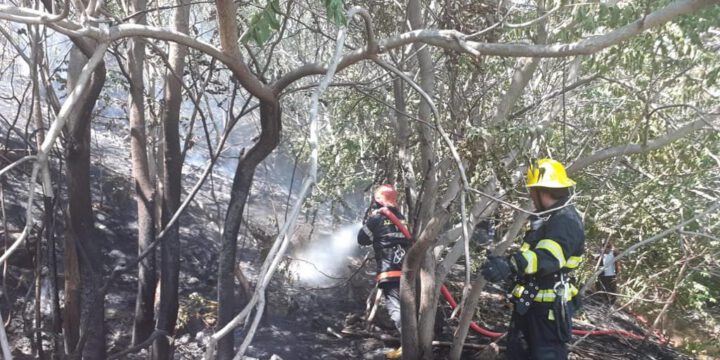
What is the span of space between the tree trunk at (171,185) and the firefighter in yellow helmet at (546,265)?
234 centimetres

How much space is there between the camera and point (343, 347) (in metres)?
5.57

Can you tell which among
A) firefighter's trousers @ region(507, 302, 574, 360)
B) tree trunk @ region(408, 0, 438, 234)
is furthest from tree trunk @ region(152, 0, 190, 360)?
firefighter's trousers @ region(507, 302, 574, 360)

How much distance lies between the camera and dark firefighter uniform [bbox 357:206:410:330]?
551 cm

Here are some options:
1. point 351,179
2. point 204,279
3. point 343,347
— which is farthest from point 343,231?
point 343,347

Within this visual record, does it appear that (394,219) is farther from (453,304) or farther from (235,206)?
(235,206)

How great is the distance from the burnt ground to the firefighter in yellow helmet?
1065 mm

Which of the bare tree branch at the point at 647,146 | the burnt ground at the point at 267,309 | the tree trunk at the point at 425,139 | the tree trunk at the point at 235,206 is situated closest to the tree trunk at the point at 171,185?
the burnt ground at the point at 267,309

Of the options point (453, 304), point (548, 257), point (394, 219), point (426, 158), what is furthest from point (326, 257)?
point (548, 257)

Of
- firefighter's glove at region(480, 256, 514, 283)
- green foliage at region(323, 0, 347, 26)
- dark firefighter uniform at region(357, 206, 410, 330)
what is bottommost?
firefighter's glove at region(480, 256, 514, 283)

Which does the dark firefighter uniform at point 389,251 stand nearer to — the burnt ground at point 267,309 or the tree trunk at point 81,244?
the burnt ground at point 267,309

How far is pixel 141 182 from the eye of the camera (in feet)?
13.7

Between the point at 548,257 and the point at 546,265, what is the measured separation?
0.18 ft

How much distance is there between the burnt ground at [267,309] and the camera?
516cm

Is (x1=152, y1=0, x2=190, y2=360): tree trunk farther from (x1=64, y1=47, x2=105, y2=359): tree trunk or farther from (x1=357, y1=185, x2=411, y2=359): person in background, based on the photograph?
(x1=357, y1=185, x2=411, y2=359): person in background
